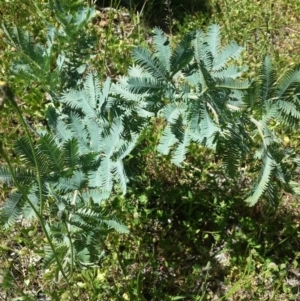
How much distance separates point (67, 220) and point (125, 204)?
0.71 metres

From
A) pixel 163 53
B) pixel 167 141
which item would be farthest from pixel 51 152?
pixel 163 53

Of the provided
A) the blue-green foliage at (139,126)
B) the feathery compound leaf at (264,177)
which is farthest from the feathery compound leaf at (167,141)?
the feathery compound leaf at (264,177)

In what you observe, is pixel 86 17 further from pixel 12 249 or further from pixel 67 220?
pixel 12 249

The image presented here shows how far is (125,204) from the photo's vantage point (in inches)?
96.7

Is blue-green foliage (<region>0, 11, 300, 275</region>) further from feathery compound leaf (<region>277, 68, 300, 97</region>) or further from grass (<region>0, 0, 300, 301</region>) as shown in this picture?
grass (<region>0, 0, 300, 301</region>)

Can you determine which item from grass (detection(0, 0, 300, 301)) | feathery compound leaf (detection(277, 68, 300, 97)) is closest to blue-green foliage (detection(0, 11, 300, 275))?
feathery compound leaf (detection(277, 68, 300, 97))

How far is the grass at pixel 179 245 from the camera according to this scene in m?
2.27

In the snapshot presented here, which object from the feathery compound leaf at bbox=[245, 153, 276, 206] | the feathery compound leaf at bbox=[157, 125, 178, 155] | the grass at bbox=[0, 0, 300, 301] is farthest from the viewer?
the grass at bbox=[0, 0, 300, 301]

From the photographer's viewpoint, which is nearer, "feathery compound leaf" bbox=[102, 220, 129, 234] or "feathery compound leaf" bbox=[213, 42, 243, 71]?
"feathery compound leaf" bbox=[102, 220, 129, 234]

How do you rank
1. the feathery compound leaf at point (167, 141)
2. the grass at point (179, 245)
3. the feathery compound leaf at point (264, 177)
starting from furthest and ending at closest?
the grass at point (179, 245), the feathery compound leaf at point (167, 141), the feathery compound leaf at point (264, 177)

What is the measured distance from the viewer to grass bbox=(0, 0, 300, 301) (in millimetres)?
2268

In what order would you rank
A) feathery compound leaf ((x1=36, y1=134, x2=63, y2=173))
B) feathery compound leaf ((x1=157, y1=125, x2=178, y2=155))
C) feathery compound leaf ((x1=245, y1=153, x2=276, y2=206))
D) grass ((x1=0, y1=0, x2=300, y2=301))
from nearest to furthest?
feathery compound leaf ((x1=36, y1=134, x2=63, y2=173))
feathery compound leaf ((x1=245, y1=153, x2=276, y2=206))
feathery compound leaf ((x1=157, y1=125, x2=178, y2=155))
grass ((x1=0, y1=0, x2=300, y2=301))

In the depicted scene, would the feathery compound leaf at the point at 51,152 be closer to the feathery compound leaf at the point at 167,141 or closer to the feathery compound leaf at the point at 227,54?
the feathery compound leaf at the point at 167,141

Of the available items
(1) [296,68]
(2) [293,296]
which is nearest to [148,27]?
(1) [296,68]
